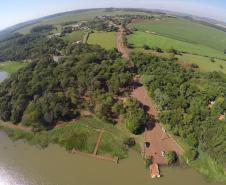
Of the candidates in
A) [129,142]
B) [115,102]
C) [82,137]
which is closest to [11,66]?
[115,102]

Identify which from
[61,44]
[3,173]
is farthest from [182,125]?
[61,44]

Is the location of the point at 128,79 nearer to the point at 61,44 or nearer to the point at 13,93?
the point at 13,93

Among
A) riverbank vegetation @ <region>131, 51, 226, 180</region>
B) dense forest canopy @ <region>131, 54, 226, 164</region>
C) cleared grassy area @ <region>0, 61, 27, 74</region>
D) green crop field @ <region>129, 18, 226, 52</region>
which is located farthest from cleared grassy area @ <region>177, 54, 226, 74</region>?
cleared grassy area @ <region>0, 61, 27, 74</region>

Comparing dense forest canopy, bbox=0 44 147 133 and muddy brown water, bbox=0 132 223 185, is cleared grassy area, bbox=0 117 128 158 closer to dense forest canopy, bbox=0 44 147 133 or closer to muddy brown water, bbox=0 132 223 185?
muddy brown water, bbox=0 132 223 185

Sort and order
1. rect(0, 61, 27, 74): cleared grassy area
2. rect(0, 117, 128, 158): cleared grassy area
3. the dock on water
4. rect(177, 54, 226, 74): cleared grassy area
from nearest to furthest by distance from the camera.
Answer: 1. the dock on water
2. rect(0, 117, 128, 158): cleared grassy area
3. rect(177, 54, 226, 74): cleared grassy area
4. rect(0, 61, 27, 74): cleared grassy area

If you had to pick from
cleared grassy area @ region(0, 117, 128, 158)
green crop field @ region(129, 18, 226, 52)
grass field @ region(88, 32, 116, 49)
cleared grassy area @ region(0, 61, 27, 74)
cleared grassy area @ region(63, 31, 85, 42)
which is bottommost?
green crop field @ region(129, 18, 226, 52)

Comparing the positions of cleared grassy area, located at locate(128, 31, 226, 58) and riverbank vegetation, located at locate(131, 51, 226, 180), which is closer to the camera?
riverbank vegetation, located at locate(131, 51, 226, 180)
